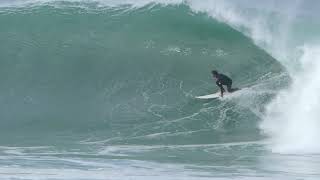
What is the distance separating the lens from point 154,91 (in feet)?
56.1

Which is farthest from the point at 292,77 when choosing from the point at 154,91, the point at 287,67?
the point at 154,91

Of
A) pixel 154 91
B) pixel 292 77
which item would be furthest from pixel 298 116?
pixel 154 91

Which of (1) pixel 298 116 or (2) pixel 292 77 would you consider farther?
(2) pixel 292 77

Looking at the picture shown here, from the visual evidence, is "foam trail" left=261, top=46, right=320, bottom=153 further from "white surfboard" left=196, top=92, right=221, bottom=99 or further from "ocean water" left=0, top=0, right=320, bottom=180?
"white surfboard" left=196, top=92, right=221, bottom=99

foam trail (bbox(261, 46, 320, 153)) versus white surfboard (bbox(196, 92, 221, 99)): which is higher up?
white surfboard (bbox(196, 92, 221, 99))

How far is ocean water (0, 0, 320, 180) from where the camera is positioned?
12.2 m

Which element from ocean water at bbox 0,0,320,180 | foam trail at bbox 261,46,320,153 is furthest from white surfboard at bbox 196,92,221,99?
foam trail at bbox 261,46,320,153

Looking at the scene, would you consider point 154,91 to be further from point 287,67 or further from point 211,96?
point 287,67

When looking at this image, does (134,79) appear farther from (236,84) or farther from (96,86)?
(236,84)

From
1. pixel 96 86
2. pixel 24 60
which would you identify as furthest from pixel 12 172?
pixel 24 60

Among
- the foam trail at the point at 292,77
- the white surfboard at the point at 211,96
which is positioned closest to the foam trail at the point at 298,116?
the foam trail at the point at 292,77

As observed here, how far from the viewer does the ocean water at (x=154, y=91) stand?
12.2m

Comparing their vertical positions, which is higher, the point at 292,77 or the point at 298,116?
the point at 292,77

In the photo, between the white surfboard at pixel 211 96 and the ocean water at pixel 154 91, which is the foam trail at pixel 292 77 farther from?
the white surfboard at pixel 211 96
